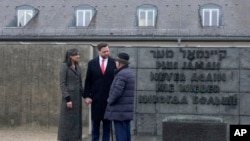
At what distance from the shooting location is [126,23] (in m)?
34.0

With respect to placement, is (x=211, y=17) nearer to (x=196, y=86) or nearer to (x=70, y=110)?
(x=196, y=86)

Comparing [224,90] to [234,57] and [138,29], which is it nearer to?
[234,57]

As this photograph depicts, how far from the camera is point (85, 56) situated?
12422 mm

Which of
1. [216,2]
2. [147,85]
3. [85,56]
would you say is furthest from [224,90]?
[216,2]

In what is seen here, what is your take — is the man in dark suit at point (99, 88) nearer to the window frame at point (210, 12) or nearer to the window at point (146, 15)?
the window at point (146, 15)

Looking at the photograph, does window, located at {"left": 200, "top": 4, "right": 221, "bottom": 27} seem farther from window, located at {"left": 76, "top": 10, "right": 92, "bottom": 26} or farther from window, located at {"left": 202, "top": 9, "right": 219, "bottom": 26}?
window, located at {"left": 76, "top": 10, "right": 92, "bottom": 26}

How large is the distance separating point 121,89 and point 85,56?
3816mm

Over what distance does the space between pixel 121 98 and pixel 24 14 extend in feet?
94.8

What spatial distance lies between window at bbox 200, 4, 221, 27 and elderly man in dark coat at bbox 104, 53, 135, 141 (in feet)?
86.8

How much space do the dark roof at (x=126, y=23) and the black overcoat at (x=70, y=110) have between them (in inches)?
930

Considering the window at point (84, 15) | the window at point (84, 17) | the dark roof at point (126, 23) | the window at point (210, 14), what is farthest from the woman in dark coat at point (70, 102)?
the window at point (84, 17)

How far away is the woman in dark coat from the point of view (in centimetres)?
897

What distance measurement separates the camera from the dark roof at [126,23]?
32938mm

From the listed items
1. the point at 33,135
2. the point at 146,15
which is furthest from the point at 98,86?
the point at 146,15
